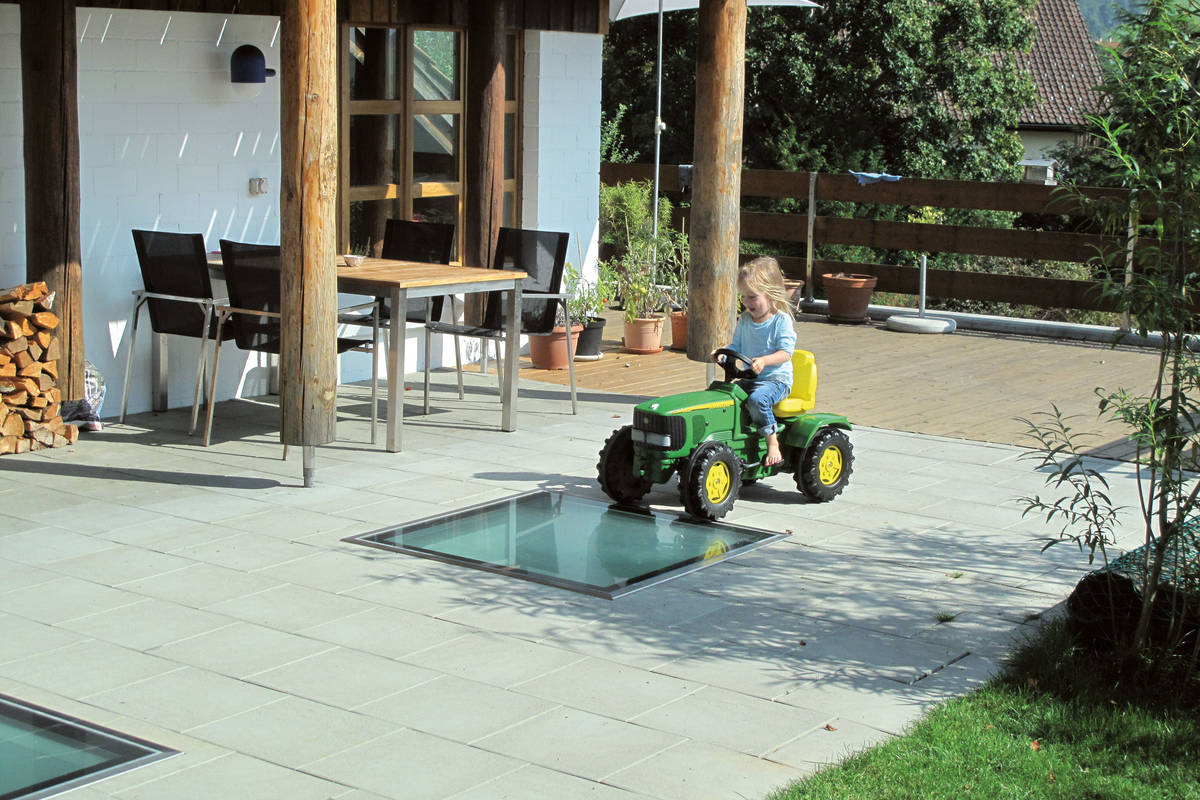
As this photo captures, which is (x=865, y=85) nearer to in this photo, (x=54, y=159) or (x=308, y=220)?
(x=54, y=159)

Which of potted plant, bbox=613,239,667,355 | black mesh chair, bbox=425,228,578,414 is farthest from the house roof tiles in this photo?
black mesh chair, bbox=425,228,578,414

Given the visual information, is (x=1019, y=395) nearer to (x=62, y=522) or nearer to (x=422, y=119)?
(x=422, y=119)

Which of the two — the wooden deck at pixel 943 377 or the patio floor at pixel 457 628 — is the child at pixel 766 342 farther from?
the wooden deck at pixel 943 377

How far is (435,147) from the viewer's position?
10469mm

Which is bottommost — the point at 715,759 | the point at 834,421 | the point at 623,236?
the point at 715,759

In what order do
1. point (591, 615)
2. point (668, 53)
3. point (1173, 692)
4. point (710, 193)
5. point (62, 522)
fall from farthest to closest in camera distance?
point (668, 53), point (710, 193), point (62, 522), point (591, 615), point (1173, 692)

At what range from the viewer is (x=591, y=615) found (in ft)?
17.4

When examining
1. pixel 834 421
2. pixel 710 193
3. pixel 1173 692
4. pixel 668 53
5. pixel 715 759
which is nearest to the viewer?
pixel 715 759

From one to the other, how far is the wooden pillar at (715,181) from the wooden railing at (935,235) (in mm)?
4498

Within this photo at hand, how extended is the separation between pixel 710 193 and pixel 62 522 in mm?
4756

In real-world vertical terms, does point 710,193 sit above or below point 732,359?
above

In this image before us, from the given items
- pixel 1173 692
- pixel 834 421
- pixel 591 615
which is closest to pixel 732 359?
pixel 834 421

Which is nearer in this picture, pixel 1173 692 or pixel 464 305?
pixel 1173 692

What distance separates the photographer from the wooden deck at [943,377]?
9078 millimetres
